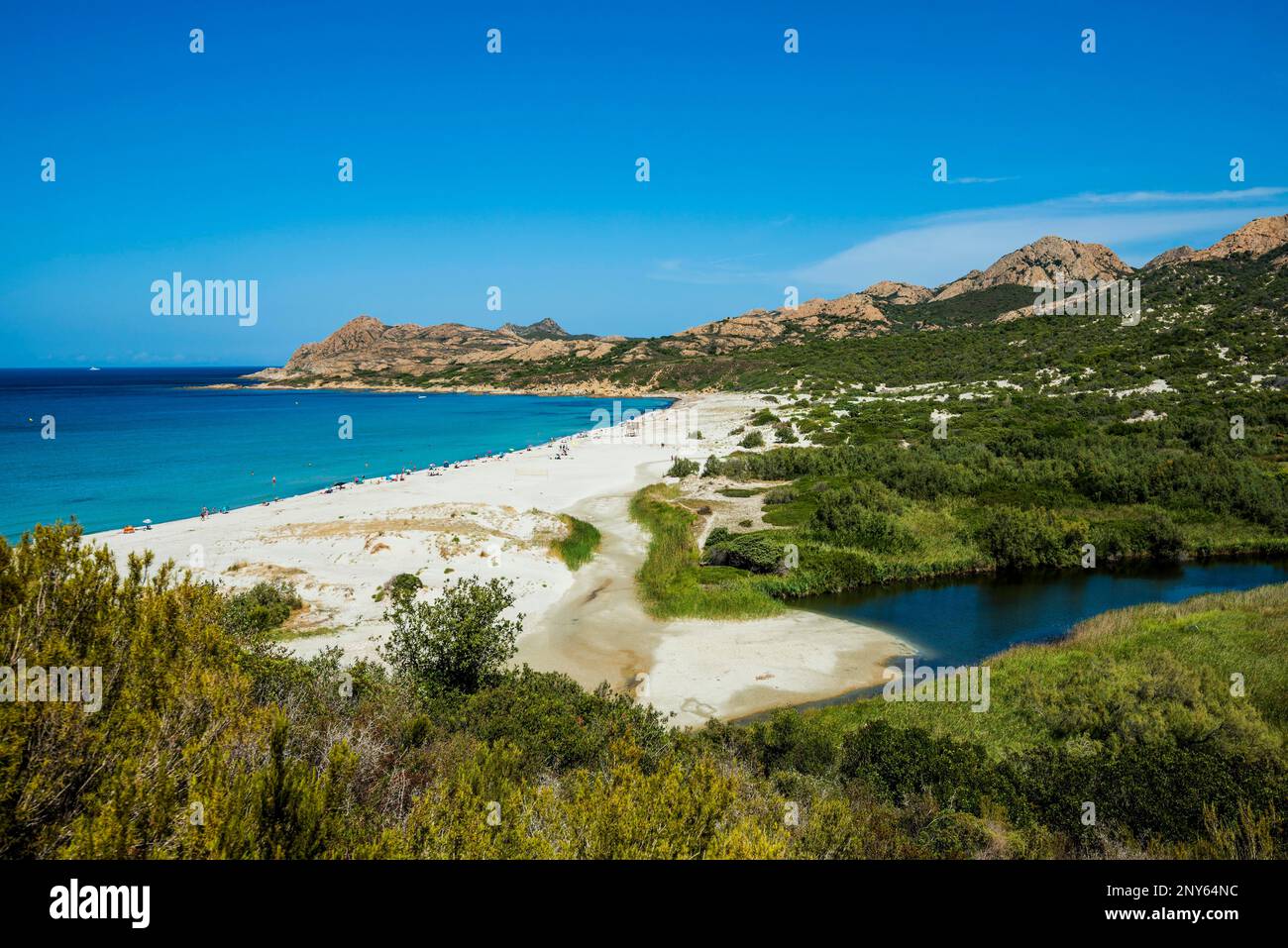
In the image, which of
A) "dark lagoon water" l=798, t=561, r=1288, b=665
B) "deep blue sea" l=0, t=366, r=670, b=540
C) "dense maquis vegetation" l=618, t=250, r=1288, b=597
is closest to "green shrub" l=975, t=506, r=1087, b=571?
"dense maquis vegetation" l=618, t=250, r=1288, b=597

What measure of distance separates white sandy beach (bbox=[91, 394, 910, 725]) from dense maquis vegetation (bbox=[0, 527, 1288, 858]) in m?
3.27

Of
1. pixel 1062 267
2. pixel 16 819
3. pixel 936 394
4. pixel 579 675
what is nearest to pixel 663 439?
pixel 936 394

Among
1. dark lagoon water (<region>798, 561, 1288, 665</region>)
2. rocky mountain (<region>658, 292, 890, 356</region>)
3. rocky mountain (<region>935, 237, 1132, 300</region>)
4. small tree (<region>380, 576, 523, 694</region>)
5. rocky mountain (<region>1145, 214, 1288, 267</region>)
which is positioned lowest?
dark lagoon water (<region>798, 561, 1288, 665</region>)

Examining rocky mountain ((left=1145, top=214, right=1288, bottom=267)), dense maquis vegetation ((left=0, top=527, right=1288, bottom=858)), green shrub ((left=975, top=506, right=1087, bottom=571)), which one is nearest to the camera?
dense maquis vegetation ((left=0, top=527, right=1288, bottom=858))

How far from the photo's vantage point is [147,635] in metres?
6.27

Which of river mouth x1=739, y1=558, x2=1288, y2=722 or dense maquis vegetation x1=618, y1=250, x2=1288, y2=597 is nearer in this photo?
river mouth x1=739, y1=558, x2=1288, y2=722

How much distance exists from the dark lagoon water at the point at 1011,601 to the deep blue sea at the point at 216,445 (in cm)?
4097

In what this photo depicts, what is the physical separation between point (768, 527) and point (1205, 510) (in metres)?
21.7

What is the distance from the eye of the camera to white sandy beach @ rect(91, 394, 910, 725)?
19.4 meters

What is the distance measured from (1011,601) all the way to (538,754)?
72.4 feet

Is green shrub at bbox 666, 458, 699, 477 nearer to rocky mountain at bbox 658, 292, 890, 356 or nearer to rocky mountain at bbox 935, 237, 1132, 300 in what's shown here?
rocky mountain at bbox 658, 292, 890, 356

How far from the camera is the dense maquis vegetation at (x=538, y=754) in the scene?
5.02m

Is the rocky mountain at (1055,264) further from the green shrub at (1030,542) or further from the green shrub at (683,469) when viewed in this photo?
the green shrub at (1030,542)

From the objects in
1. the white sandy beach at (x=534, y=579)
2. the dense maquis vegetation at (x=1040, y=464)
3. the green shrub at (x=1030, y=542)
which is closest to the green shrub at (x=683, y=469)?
the dense maquis vegetation at (x=1040, y=464)
